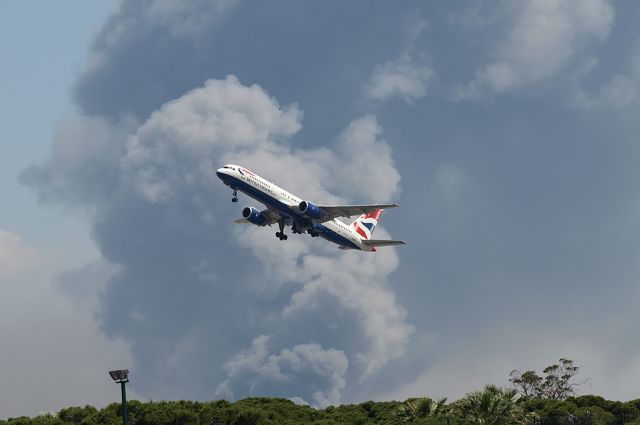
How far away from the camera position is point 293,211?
339 ft

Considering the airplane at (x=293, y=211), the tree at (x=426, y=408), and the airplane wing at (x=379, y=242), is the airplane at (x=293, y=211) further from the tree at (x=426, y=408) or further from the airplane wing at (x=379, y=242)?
the tree at (x=426, y=408)

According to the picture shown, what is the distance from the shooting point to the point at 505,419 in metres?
56.3

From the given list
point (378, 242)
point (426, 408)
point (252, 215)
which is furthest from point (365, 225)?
point (426, 408)

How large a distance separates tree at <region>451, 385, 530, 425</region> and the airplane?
41.3m

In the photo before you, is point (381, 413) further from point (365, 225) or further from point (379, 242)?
point (365, 225)

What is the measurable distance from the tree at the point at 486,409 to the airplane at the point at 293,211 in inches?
1625

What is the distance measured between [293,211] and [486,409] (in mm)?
50129

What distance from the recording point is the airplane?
101m

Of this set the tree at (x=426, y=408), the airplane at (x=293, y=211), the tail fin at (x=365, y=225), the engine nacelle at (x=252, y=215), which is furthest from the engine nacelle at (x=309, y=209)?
the tree at (x=426, y=408)

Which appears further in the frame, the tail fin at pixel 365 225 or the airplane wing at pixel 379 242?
the tail fin at pixel 365 225

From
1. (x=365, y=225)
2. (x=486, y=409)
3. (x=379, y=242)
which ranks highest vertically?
(x=365, y=225)

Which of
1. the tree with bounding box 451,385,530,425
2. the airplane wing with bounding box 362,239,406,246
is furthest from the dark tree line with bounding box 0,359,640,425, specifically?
the airplane wing with bounding box 362,239,406,246

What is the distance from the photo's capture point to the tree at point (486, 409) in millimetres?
56094

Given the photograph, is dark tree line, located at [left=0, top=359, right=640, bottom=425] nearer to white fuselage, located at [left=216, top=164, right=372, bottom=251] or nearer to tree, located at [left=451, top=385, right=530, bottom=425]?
tree, located at [left=451, top=385, right=530, bottom=425]
